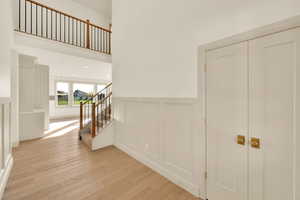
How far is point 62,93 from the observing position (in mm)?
8398

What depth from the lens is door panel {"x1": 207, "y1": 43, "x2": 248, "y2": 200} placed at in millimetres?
1482

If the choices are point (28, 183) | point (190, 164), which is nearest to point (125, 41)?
point (190, 164)

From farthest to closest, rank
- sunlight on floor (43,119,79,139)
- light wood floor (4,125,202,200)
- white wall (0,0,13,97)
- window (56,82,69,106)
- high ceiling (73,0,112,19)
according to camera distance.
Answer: window (56,82,69,106), high ceiling (73,0,112,19), sunlight on floor (43,119,79,139), white wall (0,0,13,97), light wood floor (4,125,202,200)

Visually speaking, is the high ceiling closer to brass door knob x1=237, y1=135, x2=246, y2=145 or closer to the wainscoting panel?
the wainscoting panel

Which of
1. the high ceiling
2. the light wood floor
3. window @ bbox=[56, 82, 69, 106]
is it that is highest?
the high ceiling

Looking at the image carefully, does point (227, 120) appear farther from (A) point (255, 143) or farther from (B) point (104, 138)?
(B) point (104, 138)

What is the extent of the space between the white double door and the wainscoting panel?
0.23 meters

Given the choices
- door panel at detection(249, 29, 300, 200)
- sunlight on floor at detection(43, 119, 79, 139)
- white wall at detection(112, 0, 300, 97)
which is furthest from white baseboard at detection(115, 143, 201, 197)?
sunlight on floor at detection(43, 119, 79, 139)

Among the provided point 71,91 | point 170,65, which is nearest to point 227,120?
point 170,65

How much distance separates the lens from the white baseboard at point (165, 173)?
195 centimetres

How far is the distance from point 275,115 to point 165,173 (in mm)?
1832

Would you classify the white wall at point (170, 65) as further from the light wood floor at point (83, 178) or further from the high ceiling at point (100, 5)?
the high ceiling at point (100, 5)

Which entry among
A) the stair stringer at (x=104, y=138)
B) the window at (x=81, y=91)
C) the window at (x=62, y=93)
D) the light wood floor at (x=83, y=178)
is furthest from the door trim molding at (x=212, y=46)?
the window at (x=62, y=93)

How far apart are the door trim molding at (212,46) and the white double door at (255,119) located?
0.16 ft
